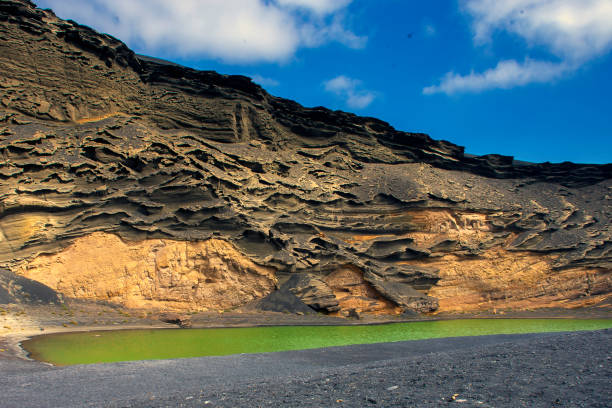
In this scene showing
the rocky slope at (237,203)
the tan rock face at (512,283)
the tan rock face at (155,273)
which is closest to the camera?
the tan rock face at (155,273)

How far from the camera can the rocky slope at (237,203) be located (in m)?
20.9

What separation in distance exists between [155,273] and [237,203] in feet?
21.5

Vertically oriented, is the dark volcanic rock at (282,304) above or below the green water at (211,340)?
above

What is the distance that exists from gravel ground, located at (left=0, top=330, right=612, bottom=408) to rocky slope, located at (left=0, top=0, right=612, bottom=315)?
12.2 metres

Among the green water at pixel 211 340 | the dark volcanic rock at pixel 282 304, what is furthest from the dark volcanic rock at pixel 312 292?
the green water at pixel 211 340

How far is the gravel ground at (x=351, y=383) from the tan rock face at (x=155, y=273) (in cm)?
1081

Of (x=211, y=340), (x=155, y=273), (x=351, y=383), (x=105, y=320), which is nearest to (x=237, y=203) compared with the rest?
(x=155, y=273)

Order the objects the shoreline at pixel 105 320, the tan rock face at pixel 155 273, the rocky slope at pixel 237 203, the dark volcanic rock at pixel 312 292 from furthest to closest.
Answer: the dark volcanic rock at pixel 312 292
the rocky slope at pixel 237 203
the tan rock face at pixel 155 273
the shoreline at pixel 105 320

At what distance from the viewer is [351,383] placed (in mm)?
5641

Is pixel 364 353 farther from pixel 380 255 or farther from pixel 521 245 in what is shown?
pixel 521 245

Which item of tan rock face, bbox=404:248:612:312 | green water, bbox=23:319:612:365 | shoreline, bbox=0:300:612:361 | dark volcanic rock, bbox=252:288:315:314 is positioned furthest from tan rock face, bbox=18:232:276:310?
tan rock face, bbox=404:248:612:312

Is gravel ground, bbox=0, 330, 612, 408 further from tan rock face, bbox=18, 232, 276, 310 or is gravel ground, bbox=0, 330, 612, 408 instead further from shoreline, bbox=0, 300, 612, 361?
tan rock face, bbox=18, 232, 276, 310

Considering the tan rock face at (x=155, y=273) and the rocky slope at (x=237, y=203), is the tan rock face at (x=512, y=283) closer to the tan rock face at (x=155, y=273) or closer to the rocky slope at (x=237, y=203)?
the rocky slope at (x=237, y=203)

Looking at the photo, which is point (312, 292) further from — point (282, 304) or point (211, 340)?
point (211, 340)
